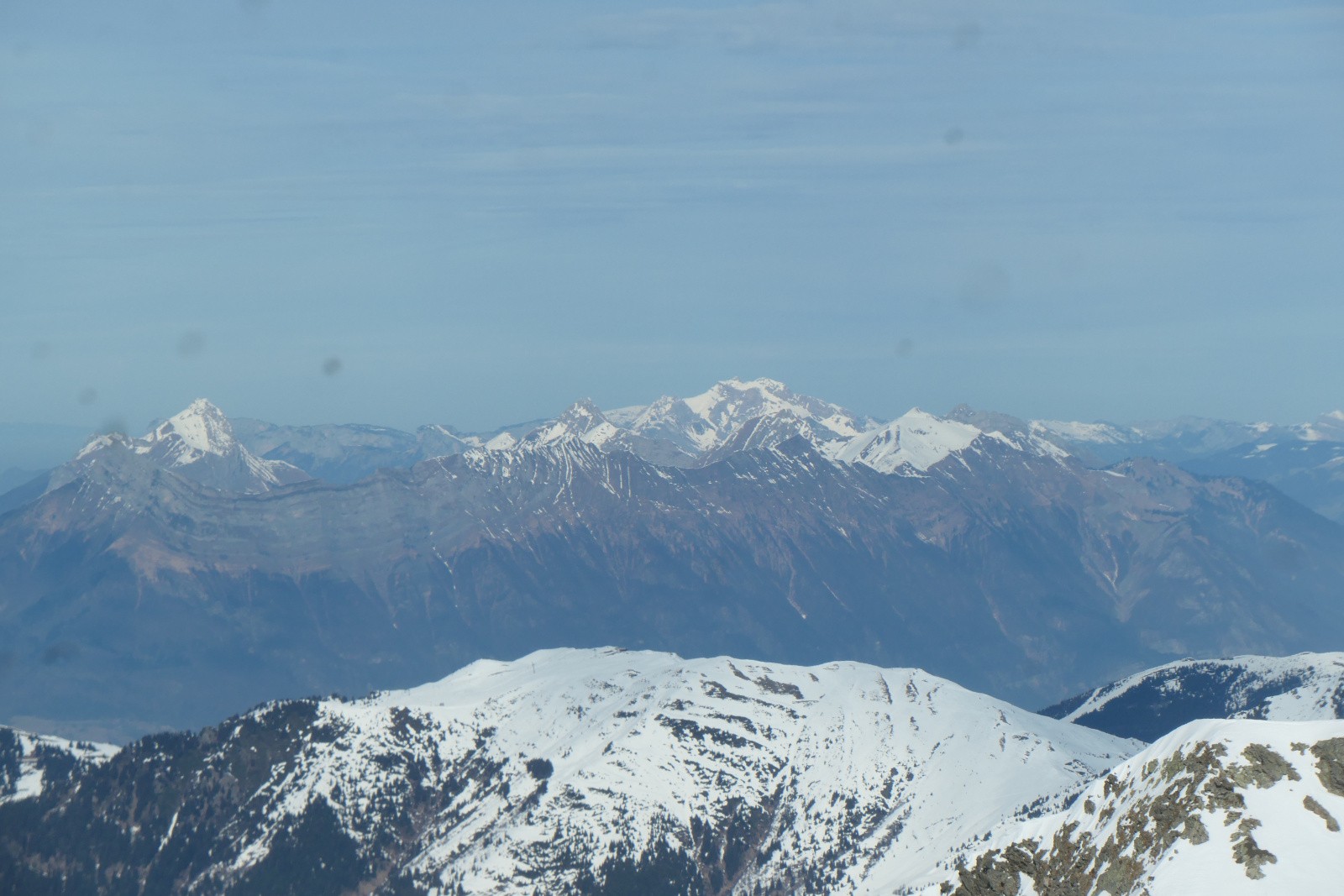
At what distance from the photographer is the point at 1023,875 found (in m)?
172

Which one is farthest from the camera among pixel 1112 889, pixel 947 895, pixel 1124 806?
pixel 947 895

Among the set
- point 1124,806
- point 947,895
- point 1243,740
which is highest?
point 1243,740

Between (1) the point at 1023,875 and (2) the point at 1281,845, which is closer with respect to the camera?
(2) the point at 1281,845

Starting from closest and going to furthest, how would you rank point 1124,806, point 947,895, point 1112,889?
point 1112,889 < point 1124,806 < point 947,895

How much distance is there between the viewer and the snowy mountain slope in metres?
141

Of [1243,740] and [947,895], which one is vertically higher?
[1243,740]

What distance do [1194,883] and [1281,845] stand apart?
30.4 ft

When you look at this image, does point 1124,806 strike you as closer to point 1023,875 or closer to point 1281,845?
point 1023,875

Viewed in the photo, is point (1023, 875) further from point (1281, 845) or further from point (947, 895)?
point (1281, 845)

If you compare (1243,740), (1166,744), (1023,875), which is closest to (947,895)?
(1023,875)

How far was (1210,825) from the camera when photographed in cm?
14762

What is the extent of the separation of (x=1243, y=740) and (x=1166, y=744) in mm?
15149

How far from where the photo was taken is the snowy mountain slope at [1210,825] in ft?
463

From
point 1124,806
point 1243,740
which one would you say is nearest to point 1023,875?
point 1124,806
